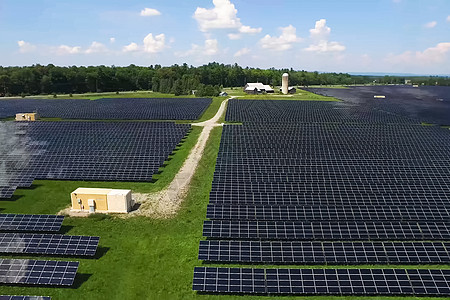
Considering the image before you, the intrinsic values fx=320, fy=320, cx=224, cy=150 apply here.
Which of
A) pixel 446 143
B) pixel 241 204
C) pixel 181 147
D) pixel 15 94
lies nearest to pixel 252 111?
pixel 181 147

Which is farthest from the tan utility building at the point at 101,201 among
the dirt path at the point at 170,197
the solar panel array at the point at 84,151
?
the solar panel array at the point at 84,151

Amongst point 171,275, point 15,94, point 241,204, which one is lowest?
point 171,275

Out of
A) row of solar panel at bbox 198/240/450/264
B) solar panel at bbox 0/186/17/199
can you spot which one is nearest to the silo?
solar panel at bbox 0/186/17/199

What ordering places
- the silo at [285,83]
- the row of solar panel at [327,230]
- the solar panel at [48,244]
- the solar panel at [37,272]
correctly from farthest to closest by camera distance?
the silo at [285,83] → the row of solar panel at [327,230] → the solar panel at [48,244] → the solar panel at [37,272]

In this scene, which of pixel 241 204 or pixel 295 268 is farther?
pixel 241 204

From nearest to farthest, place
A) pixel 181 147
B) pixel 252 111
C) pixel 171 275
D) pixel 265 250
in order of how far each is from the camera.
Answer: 1. pixel 171 275
2. pixel 265 250
3. pixel 181 147
4. pixel 252 111

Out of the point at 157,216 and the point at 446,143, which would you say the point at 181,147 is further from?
the point at 446,143

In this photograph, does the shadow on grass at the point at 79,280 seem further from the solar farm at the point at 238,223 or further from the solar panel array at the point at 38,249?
the solar panel array at the point at 38,249
